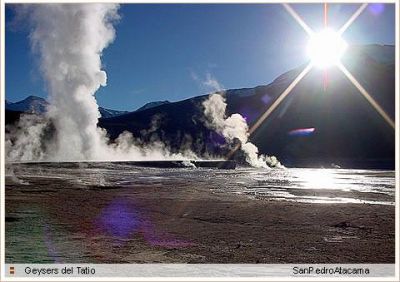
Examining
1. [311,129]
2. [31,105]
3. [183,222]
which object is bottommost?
[183,222]

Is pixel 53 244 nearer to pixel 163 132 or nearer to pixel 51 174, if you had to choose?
pixel 51 174

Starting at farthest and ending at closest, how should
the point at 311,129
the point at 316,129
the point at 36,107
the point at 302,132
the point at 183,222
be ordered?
1. the point at 302,132
2. the point at 316,129
3. the point at 311,129
4. the point at 36,107
5. the point at 183,222

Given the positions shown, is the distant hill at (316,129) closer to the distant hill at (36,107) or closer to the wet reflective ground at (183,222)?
the distant hill at (36,107)

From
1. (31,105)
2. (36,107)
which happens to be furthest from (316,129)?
(31,105)

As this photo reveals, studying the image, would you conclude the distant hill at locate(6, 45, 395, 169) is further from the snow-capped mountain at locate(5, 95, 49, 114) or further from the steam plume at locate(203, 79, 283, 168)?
the snow-capped mountain at locate(5, 95, 49, 114)

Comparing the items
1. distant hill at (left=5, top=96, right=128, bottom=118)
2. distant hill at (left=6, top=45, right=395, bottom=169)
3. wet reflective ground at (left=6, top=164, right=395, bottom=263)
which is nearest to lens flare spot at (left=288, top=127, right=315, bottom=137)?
distant hill at (left=6, top=45, right=395, bottom=169)

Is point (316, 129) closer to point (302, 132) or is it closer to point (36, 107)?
point (302, 132)

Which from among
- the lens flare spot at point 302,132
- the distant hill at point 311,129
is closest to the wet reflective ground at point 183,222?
the distant hill at point 311,129

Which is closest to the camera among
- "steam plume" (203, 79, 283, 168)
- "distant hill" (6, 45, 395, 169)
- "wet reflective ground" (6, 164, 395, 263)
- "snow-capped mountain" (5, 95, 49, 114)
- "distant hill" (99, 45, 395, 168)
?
"wet reflective ground" (6, 164, 395, 263)

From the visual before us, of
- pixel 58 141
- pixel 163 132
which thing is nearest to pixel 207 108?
pixel 163 132
